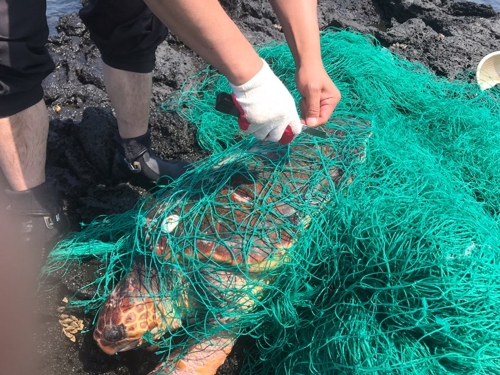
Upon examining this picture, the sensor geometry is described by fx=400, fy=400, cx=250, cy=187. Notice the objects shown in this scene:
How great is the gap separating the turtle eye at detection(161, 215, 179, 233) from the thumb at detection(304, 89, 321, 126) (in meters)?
0.66

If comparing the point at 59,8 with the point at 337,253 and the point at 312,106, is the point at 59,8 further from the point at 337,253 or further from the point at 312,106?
the point at 337,253

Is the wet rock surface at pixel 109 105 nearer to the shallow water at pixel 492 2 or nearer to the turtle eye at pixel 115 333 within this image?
the turtle eye at pixel 115 333

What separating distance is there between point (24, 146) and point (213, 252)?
0.94m

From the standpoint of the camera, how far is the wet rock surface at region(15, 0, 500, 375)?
1.70 metres

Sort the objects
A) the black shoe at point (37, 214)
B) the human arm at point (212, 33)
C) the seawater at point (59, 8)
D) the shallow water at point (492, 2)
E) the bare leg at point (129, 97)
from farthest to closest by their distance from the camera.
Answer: the shallow water at point (492, 2), the seawater at point (59, 8), the bare leg at point (129, 97), the black shoe at point (37, 214), the human arm at point (212, 33)

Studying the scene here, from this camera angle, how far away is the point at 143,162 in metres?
2.23

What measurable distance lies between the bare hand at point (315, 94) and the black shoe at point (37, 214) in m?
1.23

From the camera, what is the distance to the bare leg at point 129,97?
6.77ft

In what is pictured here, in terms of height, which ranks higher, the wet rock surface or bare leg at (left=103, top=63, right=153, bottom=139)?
bare leg at (left=103, top=63, right=153, bottom=139)

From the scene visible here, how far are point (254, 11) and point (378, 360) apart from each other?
3.45 meters

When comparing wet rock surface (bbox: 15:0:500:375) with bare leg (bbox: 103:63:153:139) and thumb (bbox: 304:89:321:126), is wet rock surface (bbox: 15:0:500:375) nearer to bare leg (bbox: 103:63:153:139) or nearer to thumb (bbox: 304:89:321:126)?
bare leg (bbox: 103:63:153:139)

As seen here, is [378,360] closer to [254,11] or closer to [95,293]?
[95,293]

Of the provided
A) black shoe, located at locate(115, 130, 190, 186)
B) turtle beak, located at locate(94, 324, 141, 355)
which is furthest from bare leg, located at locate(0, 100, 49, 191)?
turtle beak, located at locate(94, 324, 141, 355)

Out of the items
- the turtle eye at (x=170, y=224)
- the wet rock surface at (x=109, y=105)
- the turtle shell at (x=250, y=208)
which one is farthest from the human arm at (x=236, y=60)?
the wet rock surface at (x=109, y=105)
